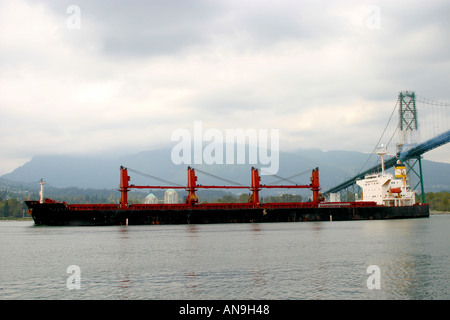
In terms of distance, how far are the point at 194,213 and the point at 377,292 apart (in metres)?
51.1

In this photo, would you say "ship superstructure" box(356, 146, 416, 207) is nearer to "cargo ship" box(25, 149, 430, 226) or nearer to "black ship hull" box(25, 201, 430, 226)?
"cargo ship" box(25, 149, 430, 226)

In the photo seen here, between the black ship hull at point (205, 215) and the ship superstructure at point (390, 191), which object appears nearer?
the black ship hull at point (205, 215)

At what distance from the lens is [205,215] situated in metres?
66.2

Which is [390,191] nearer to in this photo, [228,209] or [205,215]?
[228,209]

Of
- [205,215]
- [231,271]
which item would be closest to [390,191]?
[205,215]

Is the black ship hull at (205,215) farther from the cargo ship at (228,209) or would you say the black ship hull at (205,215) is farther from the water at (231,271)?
the water at (231,271)

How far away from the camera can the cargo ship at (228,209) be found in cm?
6197

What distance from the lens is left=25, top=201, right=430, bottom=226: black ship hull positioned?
6147cm

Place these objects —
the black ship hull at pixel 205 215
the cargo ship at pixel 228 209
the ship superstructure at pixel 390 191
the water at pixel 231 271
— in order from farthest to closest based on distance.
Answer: the ship superstructure at pixel 390 191 → the cargo ship at pixel 228 209 → the black ship hull at pixel 205 215 → the water at pixel 231 271

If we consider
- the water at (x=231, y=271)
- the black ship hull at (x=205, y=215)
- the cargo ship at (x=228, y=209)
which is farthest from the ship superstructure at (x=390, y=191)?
the water at (x=231, y=271)

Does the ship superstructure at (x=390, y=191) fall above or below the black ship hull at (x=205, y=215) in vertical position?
above

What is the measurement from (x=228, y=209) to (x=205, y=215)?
4.08 metres
